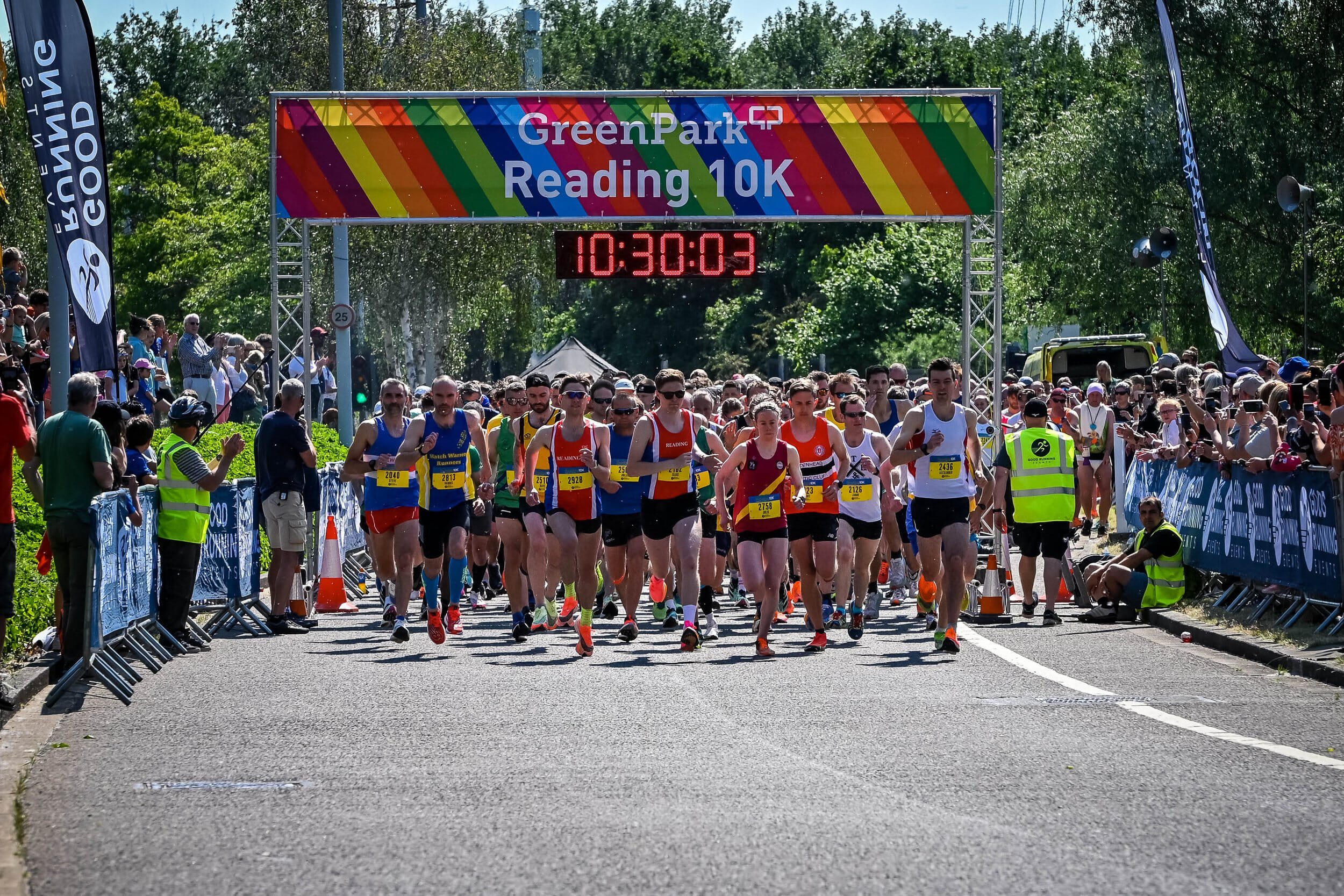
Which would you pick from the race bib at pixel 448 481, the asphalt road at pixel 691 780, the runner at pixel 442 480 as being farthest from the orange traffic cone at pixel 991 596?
the race bib at pixel 448 481

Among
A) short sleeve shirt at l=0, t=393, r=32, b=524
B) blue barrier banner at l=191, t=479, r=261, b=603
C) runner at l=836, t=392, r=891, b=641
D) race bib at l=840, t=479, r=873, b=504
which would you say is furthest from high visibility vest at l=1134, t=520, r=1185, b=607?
short sleeve shirt at l=0, t=393, r=32, b=524

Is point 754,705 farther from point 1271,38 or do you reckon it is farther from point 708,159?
point 1271,38

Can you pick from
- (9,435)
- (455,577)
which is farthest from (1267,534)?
(9,435)

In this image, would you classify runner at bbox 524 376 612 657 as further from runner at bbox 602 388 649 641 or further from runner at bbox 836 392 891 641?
runner at bbox 836 392 891 641

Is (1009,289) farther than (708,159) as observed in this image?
Yes

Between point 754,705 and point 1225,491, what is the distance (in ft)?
21.7

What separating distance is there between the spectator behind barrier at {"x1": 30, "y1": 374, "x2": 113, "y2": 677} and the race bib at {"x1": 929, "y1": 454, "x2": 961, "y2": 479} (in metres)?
5.45

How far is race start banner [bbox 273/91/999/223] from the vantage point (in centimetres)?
2211

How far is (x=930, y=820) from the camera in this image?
7.20 m

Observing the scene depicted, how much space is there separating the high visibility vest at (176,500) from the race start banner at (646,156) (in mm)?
9252

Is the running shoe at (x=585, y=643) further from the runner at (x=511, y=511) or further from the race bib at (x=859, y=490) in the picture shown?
the race bib at (x=859, y=490)

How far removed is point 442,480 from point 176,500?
200 cm

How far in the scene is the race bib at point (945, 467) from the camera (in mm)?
13148

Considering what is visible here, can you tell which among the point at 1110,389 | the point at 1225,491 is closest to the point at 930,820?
the point at 1225,491
